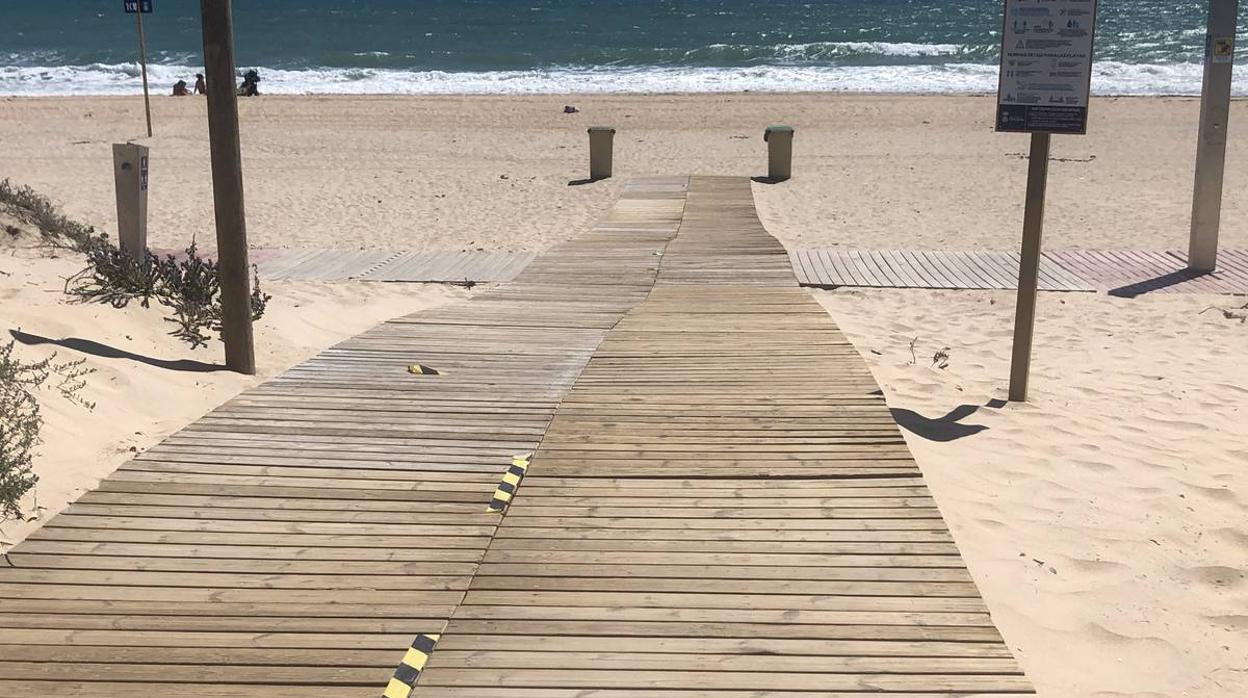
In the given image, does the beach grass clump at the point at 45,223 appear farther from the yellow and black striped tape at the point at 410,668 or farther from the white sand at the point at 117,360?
the yellow and black striped tape at the point at 410,668

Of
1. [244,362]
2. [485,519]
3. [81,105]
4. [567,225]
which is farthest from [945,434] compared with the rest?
[81,105]

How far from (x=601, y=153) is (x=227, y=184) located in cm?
938

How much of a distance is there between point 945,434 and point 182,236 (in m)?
8.10

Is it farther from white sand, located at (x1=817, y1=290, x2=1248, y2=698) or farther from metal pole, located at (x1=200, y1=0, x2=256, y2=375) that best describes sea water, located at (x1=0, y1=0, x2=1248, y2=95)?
metal pole, located at (x1=200, y1=0, x2=256, y2=375)

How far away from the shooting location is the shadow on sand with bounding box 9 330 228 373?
5.16m

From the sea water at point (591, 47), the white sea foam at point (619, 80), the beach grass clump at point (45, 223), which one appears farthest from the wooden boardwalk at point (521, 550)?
the sea water at point (591, 47)

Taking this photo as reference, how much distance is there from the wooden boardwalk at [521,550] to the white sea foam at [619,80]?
27.4 metres

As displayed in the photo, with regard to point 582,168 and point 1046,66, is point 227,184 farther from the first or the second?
point 582,168

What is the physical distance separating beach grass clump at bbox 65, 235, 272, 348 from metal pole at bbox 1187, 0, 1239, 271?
705 cm

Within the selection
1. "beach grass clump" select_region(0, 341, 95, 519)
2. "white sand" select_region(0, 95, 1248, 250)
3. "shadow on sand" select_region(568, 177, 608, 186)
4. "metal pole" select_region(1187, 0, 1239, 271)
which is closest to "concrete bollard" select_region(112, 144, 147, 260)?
"beach grass clump" select_region(0, 341, 95, 519)

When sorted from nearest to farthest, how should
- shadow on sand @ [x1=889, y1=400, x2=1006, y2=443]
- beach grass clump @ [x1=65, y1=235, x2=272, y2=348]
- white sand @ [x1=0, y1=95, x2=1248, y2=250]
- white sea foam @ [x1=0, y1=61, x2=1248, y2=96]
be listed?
shadow on sand @ [x1=889, y1=400, x2=1006, y2=443], beach grass clump @ [x1=65, y1=235, x2=272, y2=348], white sand @ [x1=0, y1=95, x2=1248, y2=250], white sea foam @ [x1=0, y1=61, x2=1248, y2=96]

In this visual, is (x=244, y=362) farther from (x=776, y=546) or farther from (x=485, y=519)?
(x=776, y=546)

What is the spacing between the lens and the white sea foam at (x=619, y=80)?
32.0m

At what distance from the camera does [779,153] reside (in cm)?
1448
